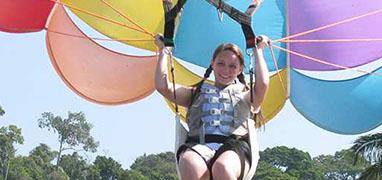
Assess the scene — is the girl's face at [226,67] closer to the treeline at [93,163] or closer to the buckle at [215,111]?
the buckle at [215,111]

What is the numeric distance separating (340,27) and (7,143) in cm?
3809

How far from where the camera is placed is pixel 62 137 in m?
46.0

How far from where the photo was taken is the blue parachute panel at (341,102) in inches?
214

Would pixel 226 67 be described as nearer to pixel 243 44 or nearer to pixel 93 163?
pixel 243 44

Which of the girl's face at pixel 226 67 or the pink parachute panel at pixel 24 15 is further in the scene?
the pink parachute panel at pixel 24 15

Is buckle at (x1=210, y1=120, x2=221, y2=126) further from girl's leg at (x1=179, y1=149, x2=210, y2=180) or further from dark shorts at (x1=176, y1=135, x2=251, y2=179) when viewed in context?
girl's leg at (x1=179, y1=149, x2=210, y2=180)

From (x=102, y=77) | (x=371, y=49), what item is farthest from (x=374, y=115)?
(x=102, y=77)

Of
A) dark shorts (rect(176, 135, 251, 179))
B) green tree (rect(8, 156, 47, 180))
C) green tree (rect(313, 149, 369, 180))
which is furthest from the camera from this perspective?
green tree (rect(313, 149, 369, 180))

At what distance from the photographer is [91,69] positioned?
551 cm

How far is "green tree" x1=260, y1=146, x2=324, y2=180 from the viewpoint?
47.9 metres

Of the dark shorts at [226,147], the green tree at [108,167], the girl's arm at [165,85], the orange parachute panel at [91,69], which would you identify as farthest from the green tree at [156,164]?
the dark shorts at [226,147]

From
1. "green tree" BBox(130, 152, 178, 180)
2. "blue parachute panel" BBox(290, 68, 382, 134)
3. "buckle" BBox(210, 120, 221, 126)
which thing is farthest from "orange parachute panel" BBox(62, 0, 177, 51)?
"green tree" BBox(130, 152, 178, 180)

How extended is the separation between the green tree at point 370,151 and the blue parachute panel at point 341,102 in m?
4.32

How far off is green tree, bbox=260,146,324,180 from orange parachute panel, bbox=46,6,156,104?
140ft
